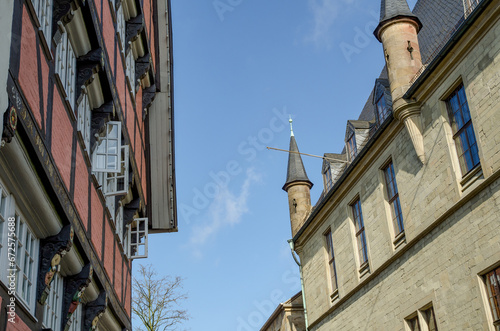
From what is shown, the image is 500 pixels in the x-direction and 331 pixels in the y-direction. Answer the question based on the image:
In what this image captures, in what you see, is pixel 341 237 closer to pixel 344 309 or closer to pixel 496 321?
pixel 344 309

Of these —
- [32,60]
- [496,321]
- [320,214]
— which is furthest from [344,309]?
[32,60]

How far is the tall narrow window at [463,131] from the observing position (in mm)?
13628

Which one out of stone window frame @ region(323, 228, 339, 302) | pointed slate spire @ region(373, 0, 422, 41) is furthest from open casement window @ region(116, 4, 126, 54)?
stone window frame @ region(323, 228, 339, 302)

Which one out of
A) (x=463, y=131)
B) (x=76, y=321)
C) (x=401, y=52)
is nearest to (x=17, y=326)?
(x=76, y=321)

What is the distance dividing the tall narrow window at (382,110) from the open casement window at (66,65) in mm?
10500

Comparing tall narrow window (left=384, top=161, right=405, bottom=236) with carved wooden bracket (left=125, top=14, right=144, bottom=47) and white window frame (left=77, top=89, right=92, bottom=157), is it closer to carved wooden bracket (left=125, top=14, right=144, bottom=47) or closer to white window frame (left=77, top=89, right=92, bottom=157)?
carved wooden bracket (left=125, top=14, right=144, bottom=47)

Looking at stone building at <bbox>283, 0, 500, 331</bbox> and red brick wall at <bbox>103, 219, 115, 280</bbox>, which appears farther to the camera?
stone building at <bbox>283, 0, 500, 331</bbox>

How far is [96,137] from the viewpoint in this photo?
37.0ft

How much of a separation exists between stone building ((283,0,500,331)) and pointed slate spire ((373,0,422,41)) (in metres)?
0.03

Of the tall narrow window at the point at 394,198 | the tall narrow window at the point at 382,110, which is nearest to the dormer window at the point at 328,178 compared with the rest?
the tall narrow window at the point at 382,110

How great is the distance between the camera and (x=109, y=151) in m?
11.7

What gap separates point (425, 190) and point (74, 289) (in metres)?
8.71

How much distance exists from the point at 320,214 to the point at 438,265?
322 inches

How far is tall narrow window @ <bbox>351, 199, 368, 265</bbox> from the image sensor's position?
1906cm
